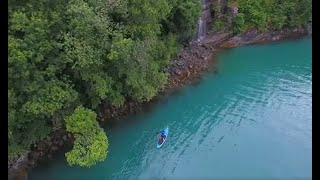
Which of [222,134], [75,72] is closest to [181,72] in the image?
[222,134]

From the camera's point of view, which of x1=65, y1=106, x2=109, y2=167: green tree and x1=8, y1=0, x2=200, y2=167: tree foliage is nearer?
x1=8, y1=0, x2=200, y2=167: tree foliage

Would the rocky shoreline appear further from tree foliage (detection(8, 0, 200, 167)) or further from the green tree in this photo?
the green tree

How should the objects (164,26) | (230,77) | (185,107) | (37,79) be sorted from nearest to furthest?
(37,79) < (185,107) < (164,26) < (230,77)

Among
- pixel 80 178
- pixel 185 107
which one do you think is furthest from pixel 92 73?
pixel 185 107

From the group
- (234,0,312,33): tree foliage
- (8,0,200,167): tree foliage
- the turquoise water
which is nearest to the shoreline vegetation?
(8,0,200,167): tree foliage

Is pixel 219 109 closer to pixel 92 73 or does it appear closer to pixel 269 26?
pixel 92 73

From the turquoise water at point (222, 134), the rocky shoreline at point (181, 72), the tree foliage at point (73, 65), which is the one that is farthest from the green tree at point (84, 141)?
the rocky shoreline at point (181, 72)
